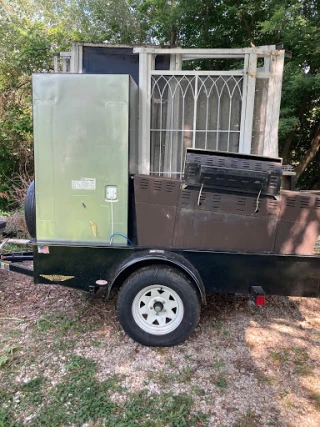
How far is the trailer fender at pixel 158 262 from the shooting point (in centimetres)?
296

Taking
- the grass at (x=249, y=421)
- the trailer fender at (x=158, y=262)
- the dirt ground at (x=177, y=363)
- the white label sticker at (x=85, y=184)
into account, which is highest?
the white label sticker at (x=85, y=184)

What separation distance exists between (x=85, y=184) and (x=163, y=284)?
1193 mm

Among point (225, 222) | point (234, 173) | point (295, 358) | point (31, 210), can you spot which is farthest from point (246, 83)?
point (295, 358)

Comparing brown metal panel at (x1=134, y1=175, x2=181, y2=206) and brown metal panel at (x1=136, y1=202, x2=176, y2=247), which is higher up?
brown metal panel at (x1=134, y1=175, x2=181, y2=206)

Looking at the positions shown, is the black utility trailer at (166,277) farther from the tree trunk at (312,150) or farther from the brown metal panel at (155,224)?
the tree trunk at (312,150)

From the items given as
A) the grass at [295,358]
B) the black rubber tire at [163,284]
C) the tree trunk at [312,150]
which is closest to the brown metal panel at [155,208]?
the black rubber tire at [163,284]

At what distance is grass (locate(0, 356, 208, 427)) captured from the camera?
7.24ft

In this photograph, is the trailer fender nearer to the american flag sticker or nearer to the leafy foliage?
the american flag sticker

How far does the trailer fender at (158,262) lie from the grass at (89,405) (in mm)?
841

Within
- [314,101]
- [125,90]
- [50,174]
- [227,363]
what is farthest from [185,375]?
[314,101]

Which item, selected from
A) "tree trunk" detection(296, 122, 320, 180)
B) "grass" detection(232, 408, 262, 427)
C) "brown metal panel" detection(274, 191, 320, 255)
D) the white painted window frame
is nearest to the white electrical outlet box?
the white painted window frame

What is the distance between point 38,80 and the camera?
2.89 m

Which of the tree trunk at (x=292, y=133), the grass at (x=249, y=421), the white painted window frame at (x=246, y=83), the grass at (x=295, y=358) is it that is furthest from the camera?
the tree trunk at (x=292, y=133)

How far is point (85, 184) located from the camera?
3.08 metres
